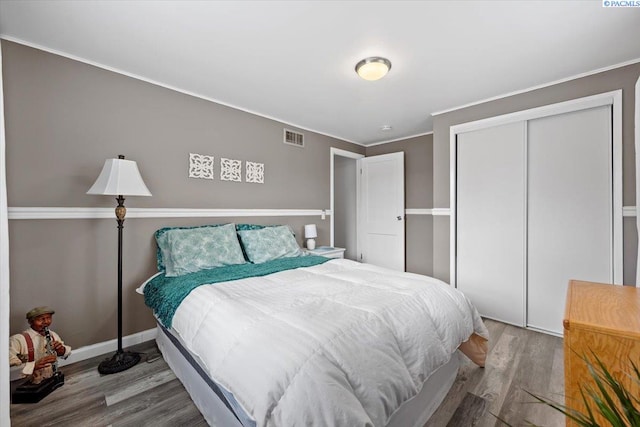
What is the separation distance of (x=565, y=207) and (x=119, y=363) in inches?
156

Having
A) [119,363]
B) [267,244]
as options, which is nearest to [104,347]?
[119,363]

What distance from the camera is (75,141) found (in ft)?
7.10

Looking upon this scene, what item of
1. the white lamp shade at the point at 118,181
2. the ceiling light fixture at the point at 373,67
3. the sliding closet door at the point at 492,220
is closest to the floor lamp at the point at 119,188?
the white lamp shade at the point at 118,181

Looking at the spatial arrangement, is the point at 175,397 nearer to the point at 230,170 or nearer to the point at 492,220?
the point at 230,170

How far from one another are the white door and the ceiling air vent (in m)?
1.38

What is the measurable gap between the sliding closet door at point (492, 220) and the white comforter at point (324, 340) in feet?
4.28

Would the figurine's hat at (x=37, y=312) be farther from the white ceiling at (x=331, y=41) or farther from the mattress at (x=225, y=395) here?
the white ceiling at (x=331, y=41)

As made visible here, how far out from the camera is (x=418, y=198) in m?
4.30

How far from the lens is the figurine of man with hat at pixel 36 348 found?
1752 mm

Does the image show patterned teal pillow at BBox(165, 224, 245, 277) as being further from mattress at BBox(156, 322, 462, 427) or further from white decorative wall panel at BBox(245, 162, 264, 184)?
white decorative wall panel at BBox(245, 162, 264, 184)

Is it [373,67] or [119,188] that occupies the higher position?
[373,67]

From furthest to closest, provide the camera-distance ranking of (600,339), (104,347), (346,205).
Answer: (346,205) → (104,347) → (600,339)

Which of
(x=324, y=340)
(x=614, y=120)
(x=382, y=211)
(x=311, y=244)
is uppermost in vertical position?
(x=614, y=120)

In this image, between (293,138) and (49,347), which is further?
(293,138)
